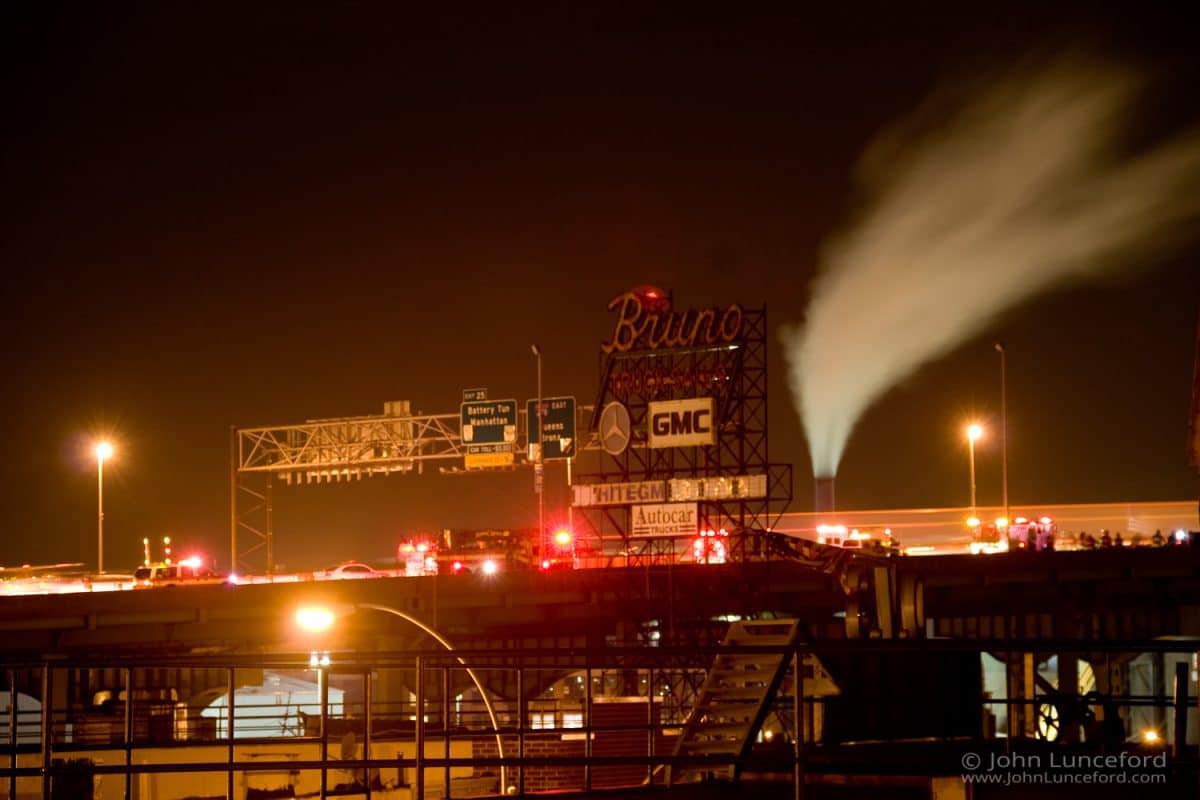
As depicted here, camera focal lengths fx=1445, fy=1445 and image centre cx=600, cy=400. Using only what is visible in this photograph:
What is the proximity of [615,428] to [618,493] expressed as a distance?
2.42 m

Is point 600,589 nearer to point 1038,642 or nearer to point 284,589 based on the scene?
point 284,589

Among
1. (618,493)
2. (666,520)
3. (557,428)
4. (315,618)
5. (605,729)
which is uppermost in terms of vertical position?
(557,428)

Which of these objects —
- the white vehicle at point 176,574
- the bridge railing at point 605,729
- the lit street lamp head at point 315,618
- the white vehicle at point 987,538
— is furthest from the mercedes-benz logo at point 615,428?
the white vehicle at point 987,538

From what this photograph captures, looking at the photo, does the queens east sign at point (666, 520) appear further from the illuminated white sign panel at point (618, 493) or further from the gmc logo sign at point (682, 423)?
the gmc logo sign at point (682, 423)

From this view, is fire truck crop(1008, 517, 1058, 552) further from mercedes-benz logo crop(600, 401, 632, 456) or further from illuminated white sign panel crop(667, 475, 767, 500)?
mercedes-benz logo crop(600, 401, 632, 456)

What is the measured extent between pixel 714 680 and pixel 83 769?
946 cm

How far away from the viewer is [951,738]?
17.1m

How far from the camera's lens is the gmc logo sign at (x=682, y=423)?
160 feet

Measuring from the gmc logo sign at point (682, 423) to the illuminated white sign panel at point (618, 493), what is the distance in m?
1.49

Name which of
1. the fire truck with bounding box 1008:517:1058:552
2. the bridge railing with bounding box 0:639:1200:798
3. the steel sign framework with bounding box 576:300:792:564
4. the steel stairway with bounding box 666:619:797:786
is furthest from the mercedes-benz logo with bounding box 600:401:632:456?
the steel stairway with bounding box 666:619:797:786

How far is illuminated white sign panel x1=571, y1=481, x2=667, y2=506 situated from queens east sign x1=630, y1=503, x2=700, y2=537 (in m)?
0.35

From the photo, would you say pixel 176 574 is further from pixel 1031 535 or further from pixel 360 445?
pixel 1031 535

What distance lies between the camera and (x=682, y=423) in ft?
161
